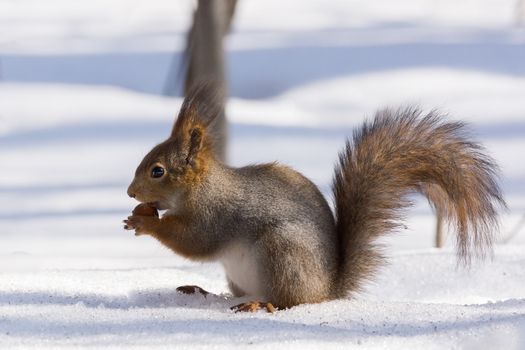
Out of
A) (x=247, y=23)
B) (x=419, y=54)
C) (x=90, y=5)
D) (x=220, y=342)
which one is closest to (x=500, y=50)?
(x=419, y=54)

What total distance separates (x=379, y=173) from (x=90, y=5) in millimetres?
9944

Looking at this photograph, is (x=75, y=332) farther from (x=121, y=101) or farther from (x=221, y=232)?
(x=121, y=101)

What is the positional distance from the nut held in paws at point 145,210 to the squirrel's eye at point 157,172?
0.31 feet

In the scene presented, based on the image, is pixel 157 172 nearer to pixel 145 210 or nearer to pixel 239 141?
pixel 145 210

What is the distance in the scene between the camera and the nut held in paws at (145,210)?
3340mm

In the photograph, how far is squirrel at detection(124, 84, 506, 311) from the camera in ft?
10.5

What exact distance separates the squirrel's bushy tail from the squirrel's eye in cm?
52

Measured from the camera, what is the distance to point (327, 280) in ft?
10.8

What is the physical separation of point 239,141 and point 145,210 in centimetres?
410

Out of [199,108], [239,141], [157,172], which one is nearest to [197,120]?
[199,108]

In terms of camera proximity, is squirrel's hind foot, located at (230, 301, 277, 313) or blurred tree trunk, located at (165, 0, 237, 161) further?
blurred tree trunk, located at (165, 0, 237, 161)

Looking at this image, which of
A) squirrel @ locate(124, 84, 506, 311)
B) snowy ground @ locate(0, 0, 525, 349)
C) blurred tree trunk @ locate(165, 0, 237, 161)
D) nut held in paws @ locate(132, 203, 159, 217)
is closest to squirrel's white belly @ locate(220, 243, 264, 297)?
squirrel @ locate(124, 84, 506, 311)

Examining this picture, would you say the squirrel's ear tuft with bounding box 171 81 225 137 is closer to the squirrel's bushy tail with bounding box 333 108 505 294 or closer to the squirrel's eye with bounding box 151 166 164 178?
the squirrel's eye with bounding box 151 166 164 178

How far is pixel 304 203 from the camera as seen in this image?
3.27 metres
